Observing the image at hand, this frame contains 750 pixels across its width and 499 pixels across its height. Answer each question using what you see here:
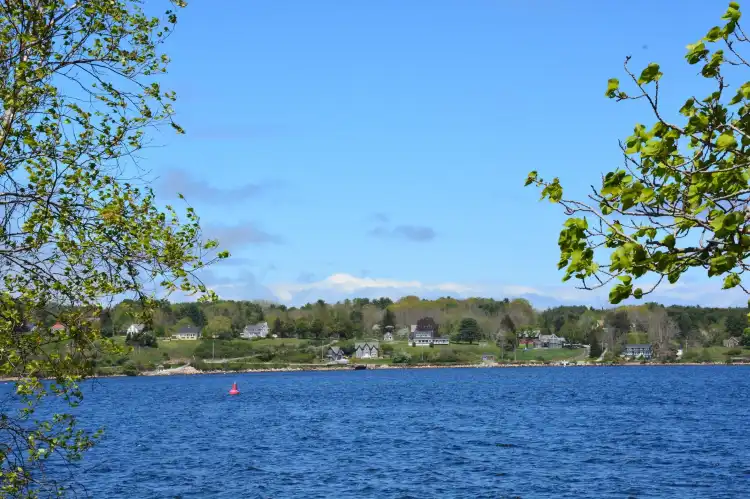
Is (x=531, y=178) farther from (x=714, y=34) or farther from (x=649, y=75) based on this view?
(x=714, y=34)

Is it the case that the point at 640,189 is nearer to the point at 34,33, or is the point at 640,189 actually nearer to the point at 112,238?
the point at 112,238

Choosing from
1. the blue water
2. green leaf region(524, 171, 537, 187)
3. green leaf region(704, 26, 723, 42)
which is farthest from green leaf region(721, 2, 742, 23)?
the blue water

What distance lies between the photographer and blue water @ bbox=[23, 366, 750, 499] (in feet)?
151

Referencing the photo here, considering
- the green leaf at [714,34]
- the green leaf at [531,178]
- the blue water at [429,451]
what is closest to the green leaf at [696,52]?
the green leaf at [714,34]

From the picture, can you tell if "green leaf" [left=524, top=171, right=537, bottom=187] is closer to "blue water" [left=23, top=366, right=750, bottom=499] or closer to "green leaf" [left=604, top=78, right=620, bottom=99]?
"green leaf" [left=604, top=78, right=620, bottom=99]

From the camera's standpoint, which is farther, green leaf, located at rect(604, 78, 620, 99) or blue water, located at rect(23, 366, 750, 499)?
blue water, located at rect(23, 366, 750, 499)

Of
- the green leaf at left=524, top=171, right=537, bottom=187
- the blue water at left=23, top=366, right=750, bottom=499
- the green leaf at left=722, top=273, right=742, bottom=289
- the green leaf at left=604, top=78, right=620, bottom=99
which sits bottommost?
the blue water at left=23, top=366, right=750, bottom=499

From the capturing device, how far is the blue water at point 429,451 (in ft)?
151

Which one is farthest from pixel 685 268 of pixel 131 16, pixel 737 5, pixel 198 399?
pixel 198 399

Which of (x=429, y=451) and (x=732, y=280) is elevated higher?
(x=732, y=280)

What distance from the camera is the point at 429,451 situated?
198ft

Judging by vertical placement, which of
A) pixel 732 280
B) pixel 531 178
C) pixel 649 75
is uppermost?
pixel 649 75

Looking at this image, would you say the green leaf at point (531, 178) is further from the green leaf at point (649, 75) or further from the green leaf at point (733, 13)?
the green leaf at point (733, 13)

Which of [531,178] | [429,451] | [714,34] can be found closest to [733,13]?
[714,34]
